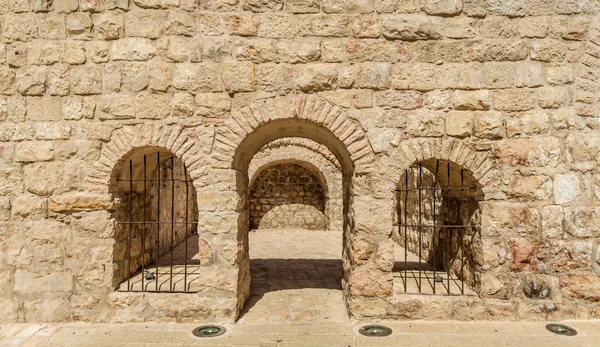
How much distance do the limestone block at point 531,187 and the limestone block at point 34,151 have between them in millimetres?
5096

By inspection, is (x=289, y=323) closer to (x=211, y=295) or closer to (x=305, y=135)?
(x=211, y=295)

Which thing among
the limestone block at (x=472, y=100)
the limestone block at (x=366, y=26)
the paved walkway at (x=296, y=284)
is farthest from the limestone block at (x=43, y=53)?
the limestone block at (x=472, y=100)

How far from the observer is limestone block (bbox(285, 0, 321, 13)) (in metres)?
4.38

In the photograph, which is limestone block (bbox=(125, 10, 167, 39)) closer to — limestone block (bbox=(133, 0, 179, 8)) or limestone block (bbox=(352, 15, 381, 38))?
limestone block (bbox=(133, 0, 179, 8))

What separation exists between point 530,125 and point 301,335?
3.35m

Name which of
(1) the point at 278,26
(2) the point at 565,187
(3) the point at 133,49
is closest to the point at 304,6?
(1) the point at 278,26

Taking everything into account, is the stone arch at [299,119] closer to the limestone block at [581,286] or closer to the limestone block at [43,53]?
the limestone block at [43,53]

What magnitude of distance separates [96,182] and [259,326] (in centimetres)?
237

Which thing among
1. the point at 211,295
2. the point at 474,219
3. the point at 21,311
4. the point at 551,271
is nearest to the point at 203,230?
the point at 211,295

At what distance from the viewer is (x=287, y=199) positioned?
45.7ft

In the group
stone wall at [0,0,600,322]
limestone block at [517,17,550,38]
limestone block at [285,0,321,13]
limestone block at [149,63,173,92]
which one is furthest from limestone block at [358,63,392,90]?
limestone block at [149,63,173,92]

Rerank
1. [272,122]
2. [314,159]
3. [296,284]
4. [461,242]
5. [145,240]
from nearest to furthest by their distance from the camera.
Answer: [272,122], [461,242], [145,240], [296,284], [314,159]

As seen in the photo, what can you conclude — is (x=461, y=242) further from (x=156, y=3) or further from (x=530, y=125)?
(x=156, y=3)

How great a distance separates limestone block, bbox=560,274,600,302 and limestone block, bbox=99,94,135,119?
16.8 ft
